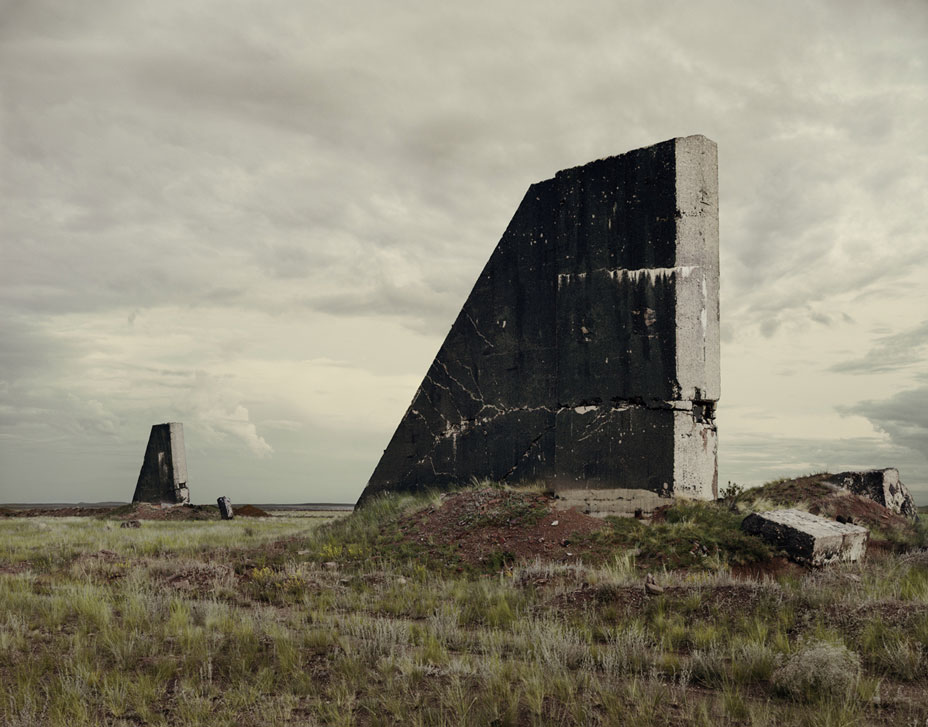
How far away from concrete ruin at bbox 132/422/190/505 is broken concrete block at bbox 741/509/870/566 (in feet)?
74.0

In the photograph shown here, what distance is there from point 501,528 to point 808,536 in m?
3.61

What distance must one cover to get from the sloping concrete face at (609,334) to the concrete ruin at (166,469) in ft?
57.8

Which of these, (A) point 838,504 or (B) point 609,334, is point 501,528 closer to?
(B) point 609,334

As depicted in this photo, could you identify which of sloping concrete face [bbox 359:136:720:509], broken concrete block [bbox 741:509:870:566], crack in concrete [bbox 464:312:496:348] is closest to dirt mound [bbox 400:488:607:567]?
sloping concrete face [bbox 359:136:720:509]

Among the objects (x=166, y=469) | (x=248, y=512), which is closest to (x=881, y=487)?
(x=166, y=469)

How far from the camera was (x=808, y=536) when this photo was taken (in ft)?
25.8

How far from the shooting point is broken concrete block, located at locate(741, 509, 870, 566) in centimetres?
788

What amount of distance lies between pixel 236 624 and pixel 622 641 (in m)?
3.05

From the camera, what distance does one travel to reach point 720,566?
25.6 feet

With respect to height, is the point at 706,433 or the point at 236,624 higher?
the point at 706,433

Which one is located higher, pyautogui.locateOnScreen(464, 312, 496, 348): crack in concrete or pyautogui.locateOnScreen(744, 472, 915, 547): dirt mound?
pyautogui.locateOnScreen(464, 312, 496, 348): crack in concrete

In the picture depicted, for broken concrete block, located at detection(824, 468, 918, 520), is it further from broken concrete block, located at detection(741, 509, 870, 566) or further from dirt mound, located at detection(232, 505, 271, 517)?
dirt mound, located at detection(232, 505, 271, 517)

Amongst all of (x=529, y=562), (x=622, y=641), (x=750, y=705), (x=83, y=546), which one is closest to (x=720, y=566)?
(x=529, y=562)

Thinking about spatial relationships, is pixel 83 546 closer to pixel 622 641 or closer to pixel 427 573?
pixel 427 573
